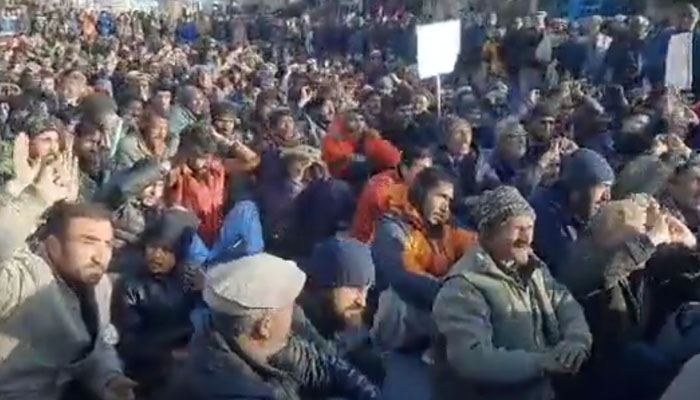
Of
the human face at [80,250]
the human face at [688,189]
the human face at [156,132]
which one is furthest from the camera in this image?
the human face at [156,132]

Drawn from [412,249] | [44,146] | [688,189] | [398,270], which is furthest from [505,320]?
[44,146]

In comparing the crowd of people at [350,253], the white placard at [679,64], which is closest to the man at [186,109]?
the crowd of people at [350,253]

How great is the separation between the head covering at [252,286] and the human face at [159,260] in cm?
186

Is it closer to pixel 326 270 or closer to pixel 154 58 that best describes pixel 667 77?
pixel 326 270

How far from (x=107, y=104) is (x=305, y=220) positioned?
2.35 meters

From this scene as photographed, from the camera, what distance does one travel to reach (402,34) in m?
23.5

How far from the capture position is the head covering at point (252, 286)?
3914 mm

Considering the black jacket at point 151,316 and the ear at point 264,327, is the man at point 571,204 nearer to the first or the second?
the black jacket at point 151,316

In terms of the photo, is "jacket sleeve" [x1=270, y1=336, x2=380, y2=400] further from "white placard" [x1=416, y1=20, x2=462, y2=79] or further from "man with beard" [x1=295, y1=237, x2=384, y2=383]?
"white placard" [x1=416, y1=20, x2=462, y2=79]

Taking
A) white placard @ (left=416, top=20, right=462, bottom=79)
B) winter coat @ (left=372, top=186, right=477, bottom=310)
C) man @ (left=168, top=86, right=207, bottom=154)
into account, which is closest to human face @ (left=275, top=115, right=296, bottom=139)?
man @ (left=168, top=86, right=207, bottom=154)

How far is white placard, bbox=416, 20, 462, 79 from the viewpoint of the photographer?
11.7 meters

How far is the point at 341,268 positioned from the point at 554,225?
1605 mm

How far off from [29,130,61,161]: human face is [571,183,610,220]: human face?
268 centimetres

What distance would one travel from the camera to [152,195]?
6809 mm
